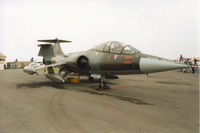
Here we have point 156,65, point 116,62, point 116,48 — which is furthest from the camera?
point 116,48

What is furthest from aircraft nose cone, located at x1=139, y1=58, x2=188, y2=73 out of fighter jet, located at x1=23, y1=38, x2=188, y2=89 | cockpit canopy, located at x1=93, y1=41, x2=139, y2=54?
cockpit canopy, located at x1=93, y1=41, x2=139, y2=54

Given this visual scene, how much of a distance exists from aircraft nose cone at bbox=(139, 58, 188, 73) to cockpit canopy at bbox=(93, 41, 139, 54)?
86cm

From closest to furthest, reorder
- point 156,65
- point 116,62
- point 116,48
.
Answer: point 156,65 < point 116,62 < point 116,48

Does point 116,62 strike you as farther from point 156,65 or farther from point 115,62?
point 156,65

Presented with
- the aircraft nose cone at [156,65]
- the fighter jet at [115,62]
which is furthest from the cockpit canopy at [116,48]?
the aircraft nose cone at [156,65]

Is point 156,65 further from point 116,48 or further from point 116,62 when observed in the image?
point 116,48

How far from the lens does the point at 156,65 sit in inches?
184

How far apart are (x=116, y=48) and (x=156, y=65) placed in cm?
221

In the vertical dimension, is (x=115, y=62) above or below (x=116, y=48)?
below

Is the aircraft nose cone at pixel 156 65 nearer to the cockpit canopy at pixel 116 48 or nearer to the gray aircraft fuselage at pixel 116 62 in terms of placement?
the gray aircraft fuselage at pixel 116 62

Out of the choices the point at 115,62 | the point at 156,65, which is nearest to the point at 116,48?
the point at 115,62

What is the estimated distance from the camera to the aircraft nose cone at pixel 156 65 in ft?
14.4

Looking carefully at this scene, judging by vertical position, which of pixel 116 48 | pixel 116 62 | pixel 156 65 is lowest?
pixel 156 65

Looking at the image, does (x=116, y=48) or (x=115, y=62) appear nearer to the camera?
(x=115, y=62)
